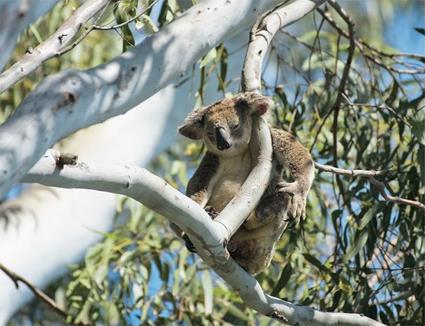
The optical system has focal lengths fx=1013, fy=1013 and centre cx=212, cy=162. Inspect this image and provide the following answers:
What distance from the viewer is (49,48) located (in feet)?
8.18

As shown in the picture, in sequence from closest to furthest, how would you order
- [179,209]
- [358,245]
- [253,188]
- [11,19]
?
[11,19], [179,209], [253,188], [358,245]

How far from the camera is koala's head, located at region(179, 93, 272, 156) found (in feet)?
11.8

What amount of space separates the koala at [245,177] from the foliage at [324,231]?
10.5 inches

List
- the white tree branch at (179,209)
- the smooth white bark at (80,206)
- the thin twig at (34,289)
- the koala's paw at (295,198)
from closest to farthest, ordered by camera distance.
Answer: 1. the white tree branch at (179,209)
2. the koala's paw at (295,198)
3. the thin twig at (34,289)
4. the smooth white bark at (80,206)

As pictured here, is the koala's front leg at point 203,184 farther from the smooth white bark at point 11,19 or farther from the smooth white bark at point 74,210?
the smooth white bark at point 74,210

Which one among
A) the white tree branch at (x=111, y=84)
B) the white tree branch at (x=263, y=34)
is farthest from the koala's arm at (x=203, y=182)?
the white tree branch at (x=111, y=84)

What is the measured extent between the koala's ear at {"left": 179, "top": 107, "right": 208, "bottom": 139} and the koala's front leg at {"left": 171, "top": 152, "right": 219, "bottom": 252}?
0.20m

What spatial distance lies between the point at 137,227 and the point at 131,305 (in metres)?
0.72

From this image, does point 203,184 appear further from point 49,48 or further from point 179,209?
A: point 49,48

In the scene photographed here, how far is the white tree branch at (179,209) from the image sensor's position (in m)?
2.35

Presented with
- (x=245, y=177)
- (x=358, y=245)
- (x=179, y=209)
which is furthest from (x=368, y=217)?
(x=179, y=209)

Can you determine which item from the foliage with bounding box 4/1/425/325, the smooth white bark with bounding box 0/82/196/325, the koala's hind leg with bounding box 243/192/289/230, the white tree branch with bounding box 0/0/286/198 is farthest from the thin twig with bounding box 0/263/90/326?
the white tree branch with bounding box 0/0/286/198

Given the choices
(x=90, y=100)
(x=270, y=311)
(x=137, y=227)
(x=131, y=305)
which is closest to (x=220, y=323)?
(x=131, y=305)

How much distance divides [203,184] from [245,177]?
0.53 ft
